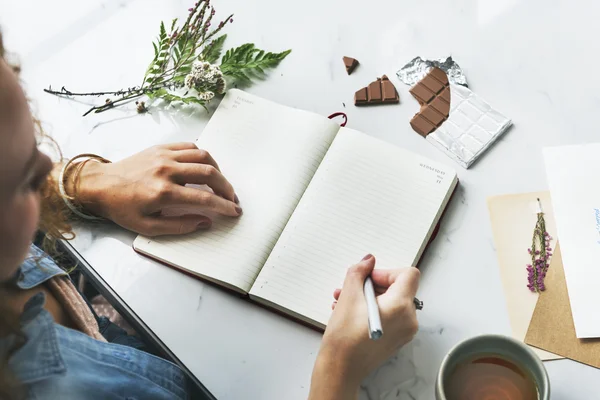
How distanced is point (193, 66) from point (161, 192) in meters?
0.25

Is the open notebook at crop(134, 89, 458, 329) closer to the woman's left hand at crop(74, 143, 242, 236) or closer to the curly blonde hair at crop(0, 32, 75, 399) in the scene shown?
the woman's left hand at crop(74, 143, 242, 236)

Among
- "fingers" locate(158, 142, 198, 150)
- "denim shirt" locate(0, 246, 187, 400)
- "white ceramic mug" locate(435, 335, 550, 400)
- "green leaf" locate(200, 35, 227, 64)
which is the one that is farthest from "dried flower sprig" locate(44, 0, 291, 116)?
"white ceramic mug" locate(435, 335, 550, 400)

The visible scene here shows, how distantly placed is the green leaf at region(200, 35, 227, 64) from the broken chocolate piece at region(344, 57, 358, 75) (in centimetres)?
24

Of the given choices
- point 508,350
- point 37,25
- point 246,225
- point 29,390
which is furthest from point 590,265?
point 37,25

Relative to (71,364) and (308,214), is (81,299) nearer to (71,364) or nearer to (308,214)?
(71,364)

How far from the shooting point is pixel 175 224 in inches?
36.5

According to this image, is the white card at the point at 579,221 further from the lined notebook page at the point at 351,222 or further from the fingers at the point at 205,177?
the fingers at the point at 205,177

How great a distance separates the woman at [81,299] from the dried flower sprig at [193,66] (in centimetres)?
13

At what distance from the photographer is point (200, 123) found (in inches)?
41.6

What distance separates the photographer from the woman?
0.66 m

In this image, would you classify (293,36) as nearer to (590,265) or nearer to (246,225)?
(246,225)

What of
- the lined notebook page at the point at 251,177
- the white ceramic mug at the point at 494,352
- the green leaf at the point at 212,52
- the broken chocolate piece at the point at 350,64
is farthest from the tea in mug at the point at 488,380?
the green leaf at the point at 212,52

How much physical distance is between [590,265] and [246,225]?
1.63 feet

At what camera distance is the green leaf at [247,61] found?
1.06 meters
